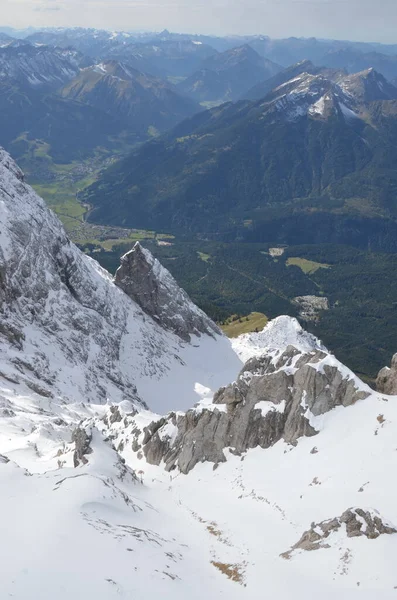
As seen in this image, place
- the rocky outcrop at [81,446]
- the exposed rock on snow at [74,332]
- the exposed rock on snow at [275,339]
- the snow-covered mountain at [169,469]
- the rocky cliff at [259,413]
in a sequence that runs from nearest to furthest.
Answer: the snow-covered mountain at [169,469], the rocky outcrop at [81,446], the rocky cliff at [259,413], the exposed rock on snow at [74,332], the exposed rock on snow at [275,339]

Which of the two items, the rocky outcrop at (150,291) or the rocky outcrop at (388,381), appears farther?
the rocky outcrop at (150,291)

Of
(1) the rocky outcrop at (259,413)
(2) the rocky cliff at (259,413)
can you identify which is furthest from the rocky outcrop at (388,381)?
(1) the rocky outcrop at (259,413)

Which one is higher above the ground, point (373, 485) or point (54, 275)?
point (373, 485)

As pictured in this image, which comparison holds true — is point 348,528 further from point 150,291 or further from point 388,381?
point 150,291

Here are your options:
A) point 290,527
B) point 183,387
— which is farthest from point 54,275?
point 290,527

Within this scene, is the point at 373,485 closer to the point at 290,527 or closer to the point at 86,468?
the point at 290,527

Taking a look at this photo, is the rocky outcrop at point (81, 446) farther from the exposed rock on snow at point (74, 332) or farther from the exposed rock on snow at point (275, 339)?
the exposed rock on snow at point (275, 339)
